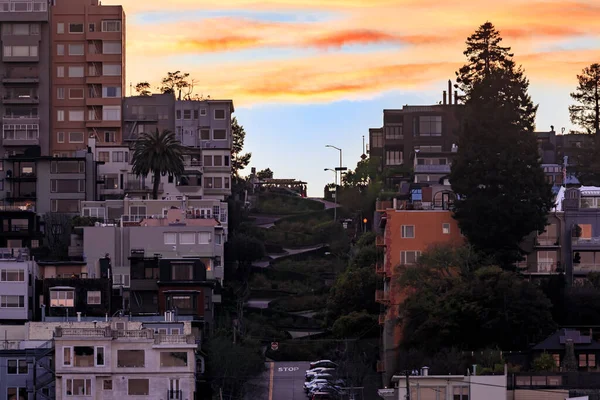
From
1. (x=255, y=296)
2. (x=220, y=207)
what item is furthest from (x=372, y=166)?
(x=255, y=296)

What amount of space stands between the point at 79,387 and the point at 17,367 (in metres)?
4.10

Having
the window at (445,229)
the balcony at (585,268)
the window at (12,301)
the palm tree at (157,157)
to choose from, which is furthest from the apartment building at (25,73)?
the balcony at (585,268)

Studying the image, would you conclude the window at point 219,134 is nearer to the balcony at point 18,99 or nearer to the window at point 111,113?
the window at point 111,113

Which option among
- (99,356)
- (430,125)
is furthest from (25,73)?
(99,356)

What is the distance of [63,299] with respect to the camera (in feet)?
421

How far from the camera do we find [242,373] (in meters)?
117

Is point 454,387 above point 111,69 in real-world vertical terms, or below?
below

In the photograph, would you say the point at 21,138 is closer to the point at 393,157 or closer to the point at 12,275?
the point at 393,157

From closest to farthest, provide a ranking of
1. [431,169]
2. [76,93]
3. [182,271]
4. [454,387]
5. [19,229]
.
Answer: [454,387], [182,271], [19,229], [431,169], [76,93]

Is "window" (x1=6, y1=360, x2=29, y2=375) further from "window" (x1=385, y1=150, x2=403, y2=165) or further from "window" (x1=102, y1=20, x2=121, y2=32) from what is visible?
"window" (x1=385, y1=150, x2=403, y2=165)

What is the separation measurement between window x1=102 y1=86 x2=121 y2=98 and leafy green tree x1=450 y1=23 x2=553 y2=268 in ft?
227

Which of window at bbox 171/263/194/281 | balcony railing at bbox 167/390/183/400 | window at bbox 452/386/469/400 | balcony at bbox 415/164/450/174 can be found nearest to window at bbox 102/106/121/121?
balcony at bbox 415/164/450/174

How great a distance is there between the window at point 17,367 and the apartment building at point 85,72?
77.0m

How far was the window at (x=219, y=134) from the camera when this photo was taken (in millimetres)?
188500
